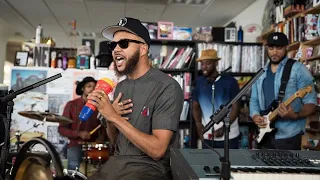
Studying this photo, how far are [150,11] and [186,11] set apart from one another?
715 mm

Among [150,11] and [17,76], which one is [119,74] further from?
[150,11]

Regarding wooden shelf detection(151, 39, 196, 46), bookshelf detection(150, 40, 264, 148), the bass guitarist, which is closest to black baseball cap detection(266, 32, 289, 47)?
the bass guitarist

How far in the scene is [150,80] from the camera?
5.82 ft

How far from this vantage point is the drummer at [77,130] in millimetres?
3963

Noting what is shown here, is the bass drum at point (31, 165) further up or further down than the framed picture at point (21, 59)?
further down

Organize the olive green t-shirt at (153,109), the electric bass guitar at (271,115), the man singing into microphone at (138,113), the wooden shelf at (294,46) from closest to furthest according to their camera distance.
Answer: the man singing into microphone at (138,113) → the olive green t-shirt at (153,109) → the electric bass guitar at (271,115) → the wooden shelf at (294,46)

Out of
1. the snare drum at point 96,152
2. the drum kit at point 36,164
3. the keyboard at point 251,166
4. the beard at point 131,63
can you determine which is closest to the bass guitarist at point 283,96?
the keyboard at point 251,166

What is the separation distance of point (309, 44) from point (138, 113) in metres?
2.95

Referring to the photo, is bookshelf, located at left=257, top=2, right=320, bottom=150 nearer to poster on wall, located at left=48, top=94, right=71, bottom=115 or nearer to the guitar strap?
the guitar strap

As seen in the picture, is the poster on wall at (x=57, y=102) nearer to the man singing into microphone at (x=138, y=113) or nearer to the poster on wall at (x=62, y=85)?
the poster on wall at (x=62, y=85)

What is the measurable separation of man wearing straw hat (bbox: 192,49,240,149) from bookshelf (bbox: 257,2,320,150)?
86 cm

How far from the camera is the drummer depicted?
13.0ft

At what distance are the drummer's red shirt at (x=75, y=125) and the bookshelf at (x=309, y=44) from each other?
2.40m

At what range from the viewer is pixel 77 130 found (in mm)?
4039
